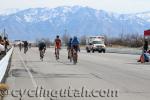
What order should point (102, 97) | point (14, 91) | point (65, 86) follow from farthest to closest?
1. point (65, 86)
2. point (14, 91)
3. point (102, 97)

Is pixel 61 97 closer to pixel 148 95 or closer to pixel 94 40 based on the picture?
pixel 148 95

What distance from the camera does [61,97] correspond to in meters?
15.2

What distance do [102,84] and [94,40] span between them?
5790 centimetres

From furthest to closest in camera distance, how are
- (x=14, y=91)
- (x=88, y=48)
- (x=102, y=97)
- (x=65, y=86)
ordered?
(x=88, y=48) < (x=65, y=86) < (x=14, y=91) < (x=102, y=97)

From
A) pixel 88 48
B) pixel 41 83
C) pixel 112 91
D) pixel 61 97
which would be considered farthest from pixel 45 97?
pixel 88 48

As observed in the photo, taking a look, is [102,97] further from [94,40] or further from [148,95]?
[94,40]

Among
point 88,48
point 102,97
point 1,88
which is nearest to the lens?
point 1,88

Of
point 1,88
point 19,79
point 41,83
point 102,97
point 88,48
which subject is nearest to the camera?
point 1,88

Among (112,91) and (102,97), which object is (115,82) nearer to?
(112,91)

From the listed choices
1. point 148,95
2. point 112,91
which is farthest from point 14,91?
point 148,95

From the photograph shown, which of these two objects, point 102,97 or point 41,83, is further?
point 41,83

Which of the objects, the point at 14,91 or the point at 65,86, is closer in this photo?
the point at 14,91

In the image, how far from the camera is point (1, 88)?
12375 millimetres

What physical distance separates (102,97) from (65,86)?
3.56 m
